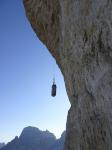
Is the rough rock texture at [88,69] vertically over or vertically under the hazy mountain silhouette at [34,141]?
under

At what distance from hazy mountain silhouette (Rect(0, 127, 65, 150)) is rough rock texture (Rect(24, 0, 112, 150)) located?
142 m

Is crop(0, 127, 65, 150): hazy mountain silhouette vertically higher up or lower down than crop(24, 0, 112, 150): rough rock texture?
higher up

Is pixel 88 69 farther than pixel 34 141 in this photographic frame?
No

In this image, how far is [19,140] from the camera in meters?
165

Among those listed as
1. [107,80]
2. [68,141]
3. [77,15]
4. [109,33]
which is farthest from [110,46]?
[68,141]

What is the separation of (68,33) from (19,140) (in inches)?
6399

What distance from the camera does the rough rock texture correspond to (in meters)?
7.92

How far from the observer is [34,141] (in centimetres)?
16575

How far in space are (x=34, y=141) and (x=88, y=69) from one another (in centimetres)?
16339

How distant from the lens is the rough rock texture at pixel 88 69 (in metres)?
7.92

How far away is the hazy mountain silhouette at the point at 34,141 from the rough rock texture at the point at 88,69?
142 meters

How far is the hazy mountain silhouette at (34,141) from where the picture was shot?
156m

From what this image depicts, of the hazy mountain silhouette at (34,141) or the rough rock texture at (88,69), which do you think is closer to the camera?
the rough rock texture at (88,69)

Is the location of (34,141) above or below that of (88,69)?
above
